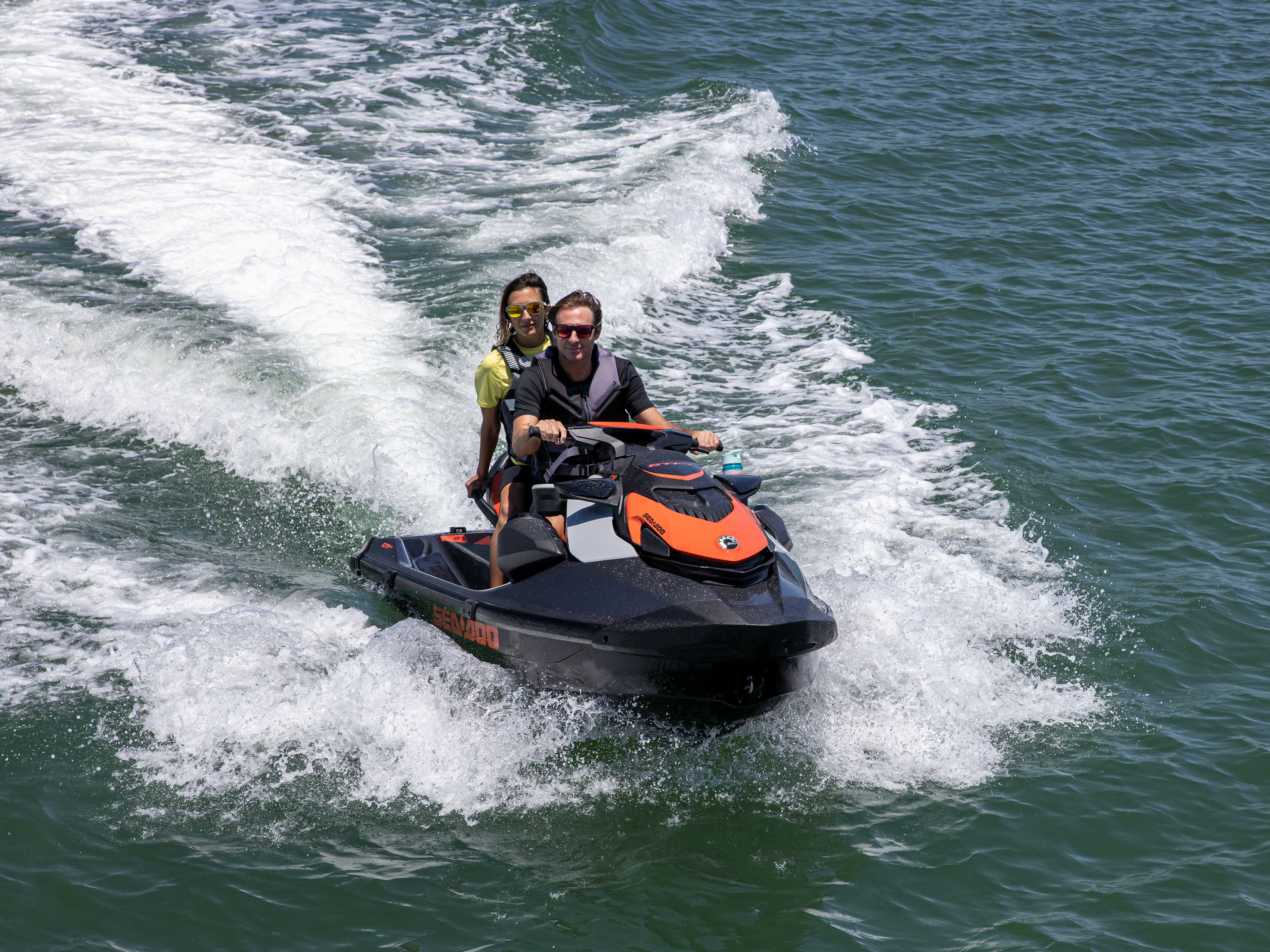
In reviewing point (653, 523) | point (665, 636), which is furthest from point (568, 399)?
point (665, 636)

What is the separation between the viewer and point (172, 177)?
38.2ft

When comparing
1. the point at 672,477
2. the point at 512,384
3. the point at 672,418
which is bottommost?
the point at 672,418

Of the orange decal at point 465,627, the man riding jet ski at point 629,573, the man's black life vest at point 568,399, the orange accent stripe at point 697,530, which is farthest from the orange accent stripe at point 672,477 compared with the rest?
the orange decal at point 465,627

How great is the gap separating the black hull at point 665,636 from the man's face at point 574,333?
94 cm

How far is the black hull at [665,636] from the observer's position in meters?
4.55

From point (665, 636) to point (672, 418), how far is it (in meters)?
4.45

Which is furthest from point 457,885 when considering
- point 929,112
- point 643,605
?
point 929,112

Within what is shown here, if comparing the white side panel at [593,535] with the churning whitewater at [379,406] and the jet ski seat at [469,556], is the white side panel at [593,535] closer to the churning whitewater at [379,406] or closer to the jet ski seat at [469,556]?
the churning whitewater at [379,406]

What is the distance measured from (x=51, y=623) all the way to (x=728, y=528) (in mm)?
3258

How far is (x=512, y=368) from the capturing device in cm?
586

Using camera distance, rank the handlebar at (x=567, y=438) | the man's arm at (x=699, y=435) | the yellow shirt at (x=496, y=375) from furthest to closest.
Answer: the yellow shirt at (x=496, y=375)
the man's arm at (x=699, y=435)
the handlebar at (x=567, y=438)

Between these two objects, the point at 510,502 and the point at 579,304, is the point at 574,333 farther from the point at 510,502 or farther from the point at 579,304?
the point at 510,502

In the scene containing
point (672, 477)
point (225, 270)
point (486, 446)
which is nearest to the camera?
point (672, 477)

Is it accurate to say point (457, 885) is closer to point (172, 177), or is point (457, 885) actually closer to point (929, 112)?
point (172, 177)
